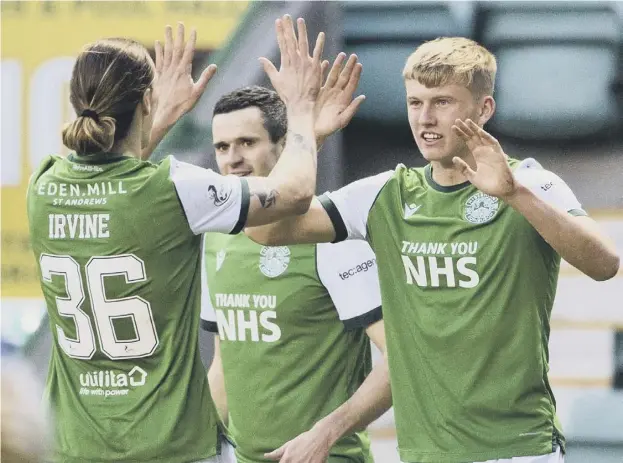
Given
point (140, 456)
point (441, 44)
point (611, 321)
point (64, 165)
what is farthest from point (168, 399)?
point (611, 321)

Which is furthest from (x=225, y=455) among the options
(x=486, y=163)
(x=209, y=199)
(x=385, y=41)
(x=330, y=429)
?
(x=385, y=41)

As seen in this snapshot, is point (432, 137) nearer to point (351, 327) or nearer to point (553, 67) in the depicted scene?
point (351, 327)

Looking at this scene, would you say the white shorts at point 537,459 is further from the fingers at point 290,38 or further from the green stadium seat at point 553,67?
the green stadium seat at point 553,67

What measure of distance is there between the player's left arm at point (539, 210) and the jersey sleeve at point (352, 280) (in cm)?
78

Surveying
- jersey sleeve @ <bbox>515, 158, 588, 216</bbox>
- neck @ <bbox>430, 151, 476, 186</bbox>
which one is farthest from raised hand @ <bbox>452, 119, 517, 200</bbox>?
neck @ <bbox>430, 151, 476, 186</bbox>

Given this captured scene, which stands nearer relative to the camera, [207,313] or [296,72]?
[296,72]

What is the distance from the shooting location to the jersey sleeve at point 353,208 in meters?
3.88

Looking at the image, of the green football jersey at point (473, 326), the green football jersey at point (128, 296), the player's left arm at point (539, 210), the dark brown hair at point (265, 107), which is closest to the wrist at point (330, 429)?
the green football jersey at point (473, 326)

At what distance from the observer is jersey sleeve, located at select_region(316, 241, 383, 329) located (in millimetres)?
4238

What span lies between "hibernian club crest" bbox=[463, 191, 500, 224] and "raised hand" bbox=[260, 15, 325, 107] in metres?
0.54

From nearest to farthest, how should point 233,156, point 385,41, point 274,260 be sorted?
point 274,260
point 233,156
point 385,41

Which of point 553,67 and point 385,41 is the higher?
point 385,41

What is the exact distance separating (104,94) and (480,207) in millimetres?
1117

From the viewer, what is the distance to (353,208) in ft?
12.8
